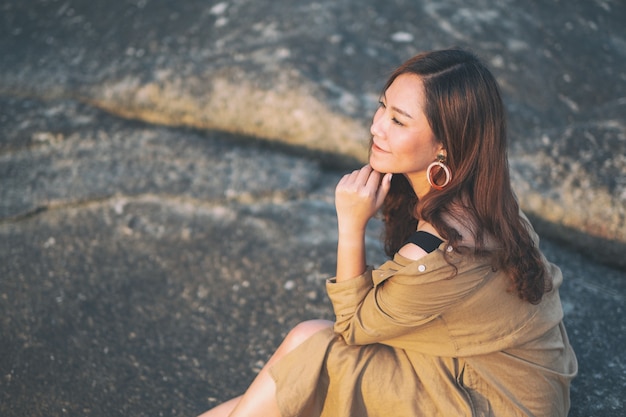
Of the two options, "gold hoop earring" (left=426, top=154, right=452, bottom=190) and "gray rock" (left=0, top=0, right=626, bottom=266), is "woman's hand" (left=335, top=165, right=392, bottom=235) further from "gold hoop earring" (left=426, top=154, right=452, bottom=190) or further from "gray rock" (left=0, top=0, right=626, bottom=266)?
"gray rock" (left=0, top=0, right=626, bottom=266)

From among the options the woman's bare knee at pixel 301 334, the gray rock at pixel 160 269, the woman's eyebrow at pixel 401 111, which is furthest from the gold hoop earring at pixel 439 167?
the gray rock at pixel 160 269

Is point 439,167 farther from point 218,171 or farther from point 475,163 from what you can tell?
point 218,171

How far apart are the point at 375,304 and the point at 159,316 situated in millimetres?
1335

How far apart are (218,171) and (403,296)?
6.80 ft

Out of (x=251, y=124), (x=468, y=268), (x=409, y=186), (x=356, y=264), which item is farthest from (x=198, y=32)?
(x=468, y=268)

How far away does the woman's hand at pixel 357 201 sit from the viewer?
212 cm

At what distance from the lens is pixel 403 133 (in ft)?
6.70

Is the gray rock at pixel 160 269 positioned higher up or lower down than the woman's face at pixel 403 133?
lower down

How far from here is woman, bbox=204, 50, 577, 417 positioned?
1889 mm

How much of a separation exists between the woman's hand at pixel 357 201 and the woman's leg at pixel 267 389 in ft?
1.09

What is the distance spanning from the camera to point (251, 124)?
3.97 metres

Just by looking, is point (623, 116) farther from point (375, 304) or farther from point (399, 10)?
point (375, 304)

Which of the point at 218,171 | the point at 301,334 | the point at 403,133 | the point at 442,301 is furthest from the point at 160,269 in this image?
the point at 442,301

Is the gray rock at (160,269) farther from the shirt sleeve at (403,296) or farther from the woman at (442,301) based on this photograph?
the shirt sleeve at (403,296)
